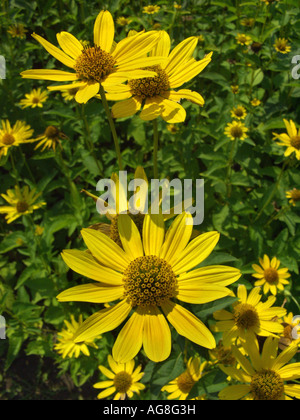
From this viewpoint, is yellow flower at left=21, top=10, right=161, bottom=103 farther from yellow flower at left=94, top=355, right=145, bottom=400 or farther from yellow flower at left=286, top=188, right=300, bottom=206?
yellow flower at left=94, top=355, right=145, bottom=400

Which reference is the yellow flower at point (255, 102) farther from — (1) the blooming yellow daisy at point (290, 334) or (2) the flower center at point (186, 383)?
(2) the flower center at point (186, 383)

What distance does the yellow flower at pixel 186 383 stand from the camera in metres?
1.73

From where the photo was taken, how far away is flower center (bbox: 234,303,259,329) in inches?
60.9

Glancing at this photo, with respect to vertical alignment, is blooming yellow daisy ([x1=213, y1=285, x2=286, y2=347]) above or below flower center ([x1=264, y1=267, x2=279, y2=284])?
below

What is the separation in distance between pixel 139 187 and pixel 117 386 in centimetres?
152

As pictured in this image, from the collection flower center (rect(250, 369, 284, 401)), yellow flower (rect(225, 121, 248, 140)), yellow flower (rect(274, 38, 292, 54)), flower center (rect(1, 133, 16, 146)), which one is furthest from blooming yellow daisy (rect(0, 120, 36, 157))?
flower center (rect(250, 369, 284, 401))

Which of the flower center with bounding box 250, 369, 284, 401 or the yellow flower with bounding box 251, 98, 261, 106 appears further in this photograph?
the yellow flower with bounding box 251, 98, 261, 106

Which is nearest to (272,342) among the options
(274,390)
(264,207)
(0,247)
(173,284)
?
(274,390)

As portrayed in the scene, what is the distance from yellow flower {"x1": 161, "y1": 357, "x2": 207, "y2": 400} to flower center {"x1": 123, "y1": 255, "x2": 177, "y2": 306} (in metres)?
0.78

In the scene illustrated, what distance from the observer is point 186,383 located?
178cm

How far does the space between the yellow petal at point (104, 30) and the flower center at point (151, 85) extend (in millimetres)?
162

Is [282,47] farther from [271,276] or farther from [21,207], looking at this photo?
[21,207]

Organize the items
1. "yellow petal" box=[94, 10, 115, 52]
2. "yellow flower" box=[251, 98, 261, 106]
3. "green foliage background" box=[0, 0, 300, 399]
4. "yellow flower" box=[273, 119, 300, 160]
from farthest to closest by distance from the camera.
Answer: "yellow flower" box=[251, 98, 261, 106], "green foliage background" box=[0, 0, 300, 399], "yellow flower" box=[273, 119, 300, 160], "yellow petal" box=[94, 10, 115, 52]

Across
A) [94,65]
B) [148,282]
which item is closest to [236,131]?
[94,65]
